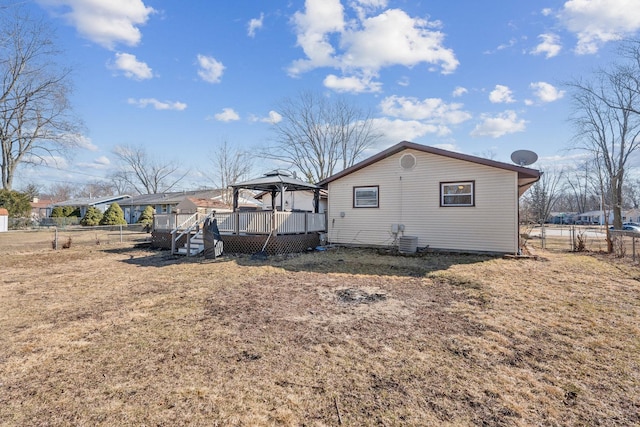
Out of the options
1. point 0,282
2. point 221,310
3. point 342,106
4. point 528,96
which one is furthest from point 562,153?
point 0,282

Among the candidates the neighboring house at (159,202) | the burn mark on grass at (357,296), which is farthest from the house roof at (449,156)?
the neighboring house at (159,202)

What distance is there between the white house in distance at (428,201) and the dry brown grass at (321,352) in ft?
12.0

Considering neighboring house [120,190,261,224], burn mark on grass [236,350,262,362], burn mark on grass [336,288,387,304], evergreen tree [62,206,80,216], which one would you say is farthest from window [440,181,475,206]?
evergreen tree [62,206,80,216]

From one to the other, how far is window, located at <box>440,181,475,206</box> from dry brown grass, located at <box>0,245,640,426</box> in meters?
4.20

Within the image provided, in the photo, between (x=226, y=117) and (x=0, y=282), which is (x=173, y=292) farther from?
(x=226, y=117)

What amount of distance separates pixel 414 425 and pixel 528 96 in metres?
17.4

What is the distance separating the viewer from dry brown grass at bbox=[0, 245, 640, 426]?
2.34 m

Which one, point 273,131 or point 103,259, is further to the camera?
point 273,131

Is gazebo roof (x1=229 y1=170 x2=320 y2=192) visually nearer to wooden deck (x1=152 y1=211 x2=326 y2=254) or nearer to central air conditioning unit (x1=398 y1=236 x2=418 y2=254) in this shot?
wooden deck (x1=152 y1=211 x2=326 y2=254)

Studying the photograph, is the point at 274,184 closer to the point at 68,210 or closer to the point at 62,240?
the point at 62,240

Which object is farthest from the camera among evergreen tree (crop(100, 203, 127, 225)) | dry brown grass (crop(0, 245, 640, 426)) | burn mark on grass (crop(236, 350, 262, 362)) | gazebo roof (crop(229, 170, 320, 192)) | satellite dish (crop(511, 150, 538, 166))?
evergreen tree (crop(100, 203, 127, 225))

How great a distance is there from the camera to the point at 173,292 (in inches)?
233

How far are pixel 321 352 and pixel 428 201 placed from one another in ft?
29.3

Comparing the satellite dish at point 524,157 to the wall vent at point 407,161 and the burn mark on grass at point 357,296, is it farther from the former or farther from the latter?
the burn mark on grass at point 357,296
